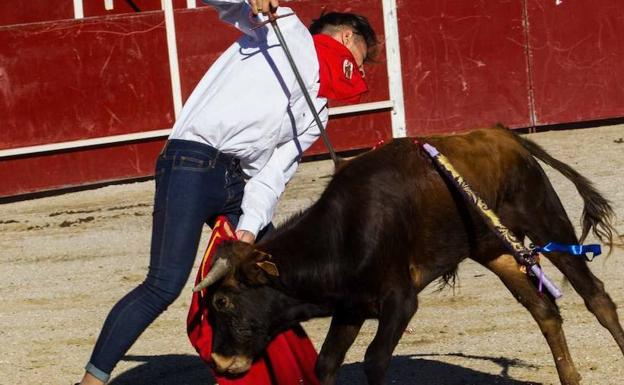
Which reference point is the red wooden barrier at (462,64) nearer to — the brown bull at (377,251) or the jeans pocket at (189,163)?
the brown bull at (377,251)

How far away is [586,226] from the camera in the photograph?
16.2ft

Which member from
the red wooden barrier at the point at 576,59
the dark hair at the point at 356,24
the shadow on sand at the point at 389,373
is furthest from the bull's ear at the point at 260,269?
the red wooden barrier at the point at 576,59

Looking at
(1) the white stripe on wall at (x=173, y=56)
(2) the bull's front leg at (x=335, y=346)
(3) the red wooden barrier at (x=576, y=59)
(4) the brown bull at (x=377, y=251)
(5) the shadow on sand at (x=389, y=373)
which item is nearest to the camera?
(4) the brown bull at (x=377, y=251)

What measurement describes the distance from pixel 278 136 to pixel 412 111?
21.4 feet

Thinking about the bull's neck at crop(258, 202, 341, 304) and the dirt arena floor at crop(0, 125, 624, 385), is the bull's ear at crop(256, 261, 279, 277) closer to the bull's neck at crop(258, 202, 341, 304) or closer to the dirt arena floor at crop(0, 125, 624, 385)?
the bull's neck at crop(258, 202, 341, 304)

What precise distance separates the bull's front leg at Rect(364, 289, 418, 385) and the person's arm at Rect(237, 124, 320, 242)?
46 cm

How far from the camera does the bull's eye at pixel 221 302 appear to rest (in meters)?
3.93

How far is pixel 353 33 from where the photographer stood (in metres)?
4.18

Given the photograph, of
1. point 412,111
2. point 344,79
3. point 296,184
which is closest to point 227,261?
point 344,79

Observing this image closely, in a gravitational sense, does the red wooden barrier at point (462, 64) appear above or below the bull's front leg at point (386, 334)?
above

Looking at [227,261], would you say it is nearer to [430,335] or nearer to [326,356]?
[326,356]

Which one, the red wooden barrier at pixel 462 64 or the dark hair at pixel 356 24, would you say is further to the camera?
the red wooden barrier at pixel 462 64

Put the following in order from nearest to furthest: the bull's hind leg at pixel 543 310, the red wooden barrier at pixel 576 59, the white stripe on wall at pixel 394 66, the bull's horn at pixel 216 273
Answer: the bull's horn at pixel 216 273
the bull's hind leg at pixel 543 310
the white stripe on wall at pixel 394 66
the red wooden barrier at pixel 576 59

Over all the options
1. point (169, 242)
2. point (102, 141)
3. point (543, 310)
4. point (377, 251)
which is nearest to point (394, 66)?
point (102, 141)
